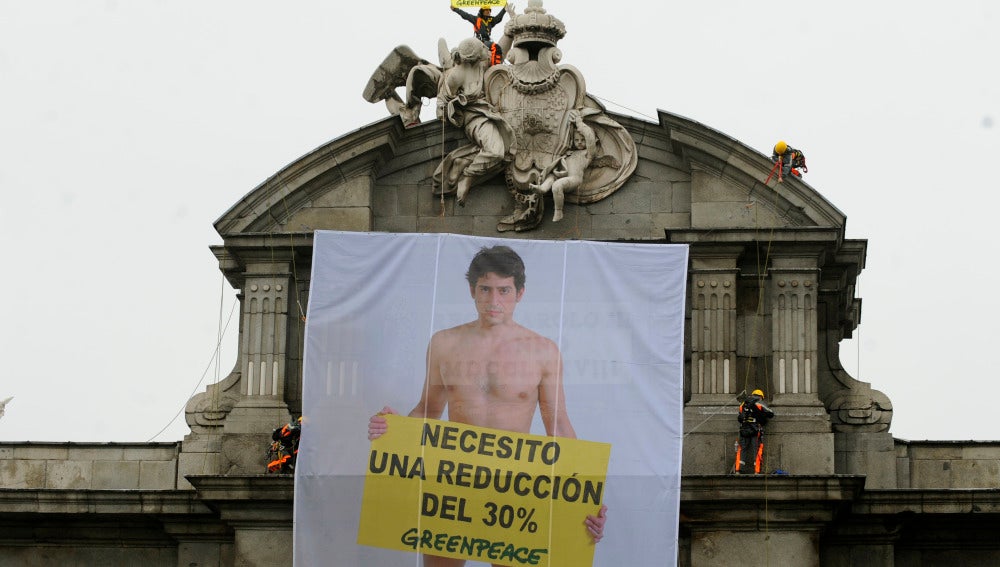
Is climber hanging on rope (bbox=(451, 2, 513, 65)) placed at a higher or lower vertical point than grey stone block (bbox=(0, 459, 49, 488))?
higher

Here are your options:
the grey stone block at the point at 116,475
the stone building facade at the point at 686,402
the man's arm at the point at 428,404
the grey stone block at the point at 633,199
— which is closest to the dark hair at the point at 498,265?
the stone building facade at the point at 686,402

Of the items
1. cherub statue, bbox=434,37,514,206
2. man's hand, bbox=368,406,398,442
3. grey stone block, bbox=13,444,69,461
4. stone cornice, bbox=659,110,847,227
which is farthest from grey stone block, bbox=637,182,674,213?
grey stone block, bbox=13,444,69,461

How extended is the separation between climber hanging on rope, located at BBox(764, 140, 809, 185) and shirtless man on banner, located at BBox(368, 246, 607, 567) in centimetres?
349

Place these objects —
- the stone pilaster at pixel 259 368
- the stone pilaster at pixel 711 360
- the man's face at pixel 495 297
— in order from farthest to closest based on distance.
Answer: the stone pilaster at pixel 259 368, the man's face at pixel 495 297, the stone pilaster at pixel 711 360

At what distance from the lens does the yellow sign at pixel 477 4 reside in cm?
4116

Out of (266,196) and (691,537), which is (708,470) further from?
(266,196)

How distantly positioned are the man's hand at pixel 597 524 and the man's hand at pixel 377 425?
2774mm

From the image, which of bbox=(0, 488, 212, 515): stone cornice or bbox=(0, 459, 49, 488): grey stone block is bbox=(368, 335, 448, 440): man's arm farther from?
bbox=(0, 459, 49, 488): grey stone block

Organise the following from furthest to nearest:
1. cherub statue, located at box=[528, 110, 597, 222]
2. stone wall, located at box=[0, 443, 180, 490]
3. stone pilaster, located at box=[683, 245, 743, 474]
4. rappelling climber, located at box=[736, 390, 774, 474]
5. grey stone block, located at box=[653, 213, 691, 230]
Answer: stone wall, located at box=[0, 443, 180, 490] < grey stone block, located at box=[653, 213, 691, 230] < cherub statue, located at box=[528, 110, 597, 222] < stone pilaster, located at box=[683, 245, 743, 474] < rappelling climber, located at box=[736, 390, 774, 474]

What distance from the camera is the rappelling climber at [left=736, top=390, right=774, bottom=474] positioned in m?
37.0

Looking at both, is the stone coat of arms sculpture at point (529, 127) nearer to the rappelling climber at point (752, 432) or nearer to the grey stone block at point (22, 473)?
the rappelling climber at point (752, 432)

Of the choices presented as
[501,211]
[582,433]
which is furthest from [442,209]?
[582,433]

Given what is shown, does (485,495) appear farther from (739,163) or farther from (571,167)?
(739,163)

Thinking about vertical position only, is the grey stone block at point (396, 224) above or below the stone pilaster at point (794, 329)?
above
